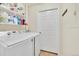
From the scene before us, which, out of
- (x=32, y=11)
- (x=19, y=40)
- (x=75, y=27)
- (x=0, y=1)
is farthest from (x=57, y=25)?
(x=0, y=1)

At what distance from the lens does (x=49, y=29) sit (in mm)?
1287

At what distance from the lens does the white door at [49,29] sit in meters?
1.28

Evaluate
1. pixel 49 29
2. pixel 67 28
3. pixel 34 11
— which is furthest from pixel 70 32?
pixel 34 11

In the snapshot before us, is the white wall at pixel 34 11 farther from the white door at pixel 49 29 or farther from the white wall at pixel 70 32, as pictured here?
the white wall at pixel 70 32

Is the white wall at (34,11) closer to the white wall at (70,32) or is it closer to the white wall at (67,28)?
the white wall at (67,28)

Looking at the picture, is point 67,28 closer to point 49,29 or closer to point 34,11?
point 49,29

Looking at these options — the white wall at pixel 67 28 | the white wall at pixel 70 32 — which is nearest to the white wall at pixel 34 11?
the white wall at pixel 67 28

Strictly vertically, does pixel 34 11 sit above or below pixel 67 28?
above

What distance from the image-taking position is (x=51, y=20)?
1.29 metres

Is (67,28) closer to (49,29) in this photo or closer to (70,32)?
(70,32)

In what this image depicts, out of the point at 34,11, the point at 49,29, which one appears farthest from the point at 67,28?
the point at 34,11

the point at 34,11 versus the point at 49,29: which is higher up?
the point at 34,11

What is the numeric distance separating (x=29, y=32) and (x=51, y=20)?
25 cm

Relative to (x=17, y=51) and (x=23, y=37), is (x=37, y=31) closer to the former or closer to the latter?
(x=23, y=37)
